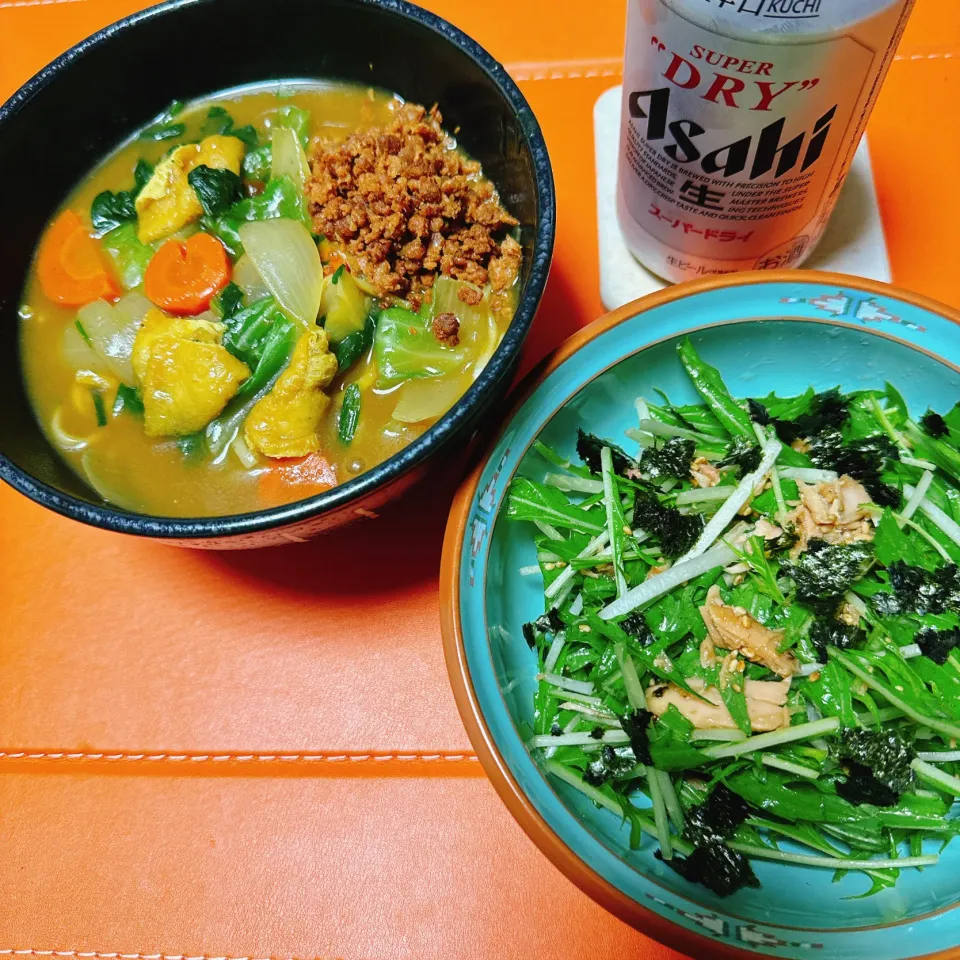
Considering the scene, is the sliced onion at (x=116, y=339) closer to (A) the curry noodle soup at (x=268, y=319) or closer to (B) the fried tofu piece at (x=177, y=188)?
(A) the curry noodle soup at (x=268, y=319)

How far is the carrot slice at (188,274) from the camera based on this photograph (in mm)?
1405

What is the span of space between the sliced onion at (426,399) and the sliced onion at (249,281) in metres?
0.32

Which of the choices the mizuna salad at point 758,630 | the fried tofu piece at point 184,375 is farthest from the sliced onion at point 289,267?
the mizuna salad at point 758,630

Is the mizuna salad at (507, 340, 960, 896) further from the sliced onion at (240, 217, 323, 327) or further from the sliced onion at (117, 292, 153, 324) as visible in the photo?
the sliced onion at (117, 292, 153, 324)

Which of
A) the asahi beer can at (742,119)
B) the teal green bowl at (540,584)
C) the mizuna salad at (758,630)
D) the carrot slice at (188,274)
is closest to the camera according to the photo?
the asahi beer can at (742,119)

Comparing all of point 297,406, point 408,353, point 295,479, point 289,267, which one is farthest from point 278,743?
point 289,267

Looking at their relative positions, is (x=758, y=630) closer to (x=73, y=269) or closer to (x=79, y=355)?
(x=79, y=355)

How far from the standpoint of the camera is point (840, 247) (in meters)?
1.54

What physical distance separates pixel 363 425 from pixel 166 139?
78 cm

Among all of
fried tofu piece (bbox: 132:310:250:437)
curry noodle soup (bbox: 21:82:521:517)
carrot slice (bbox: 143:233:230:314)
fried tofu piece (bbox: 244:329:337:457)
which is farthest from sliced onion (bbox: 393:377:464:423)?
carrot slice (bbox: 143:233:230:314)

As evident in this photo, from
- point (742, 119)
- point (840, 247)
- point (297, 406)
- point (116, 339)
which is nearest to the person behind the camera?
point (742, 119)

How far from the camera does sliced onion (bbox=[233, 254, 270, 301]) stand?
141 centimetres

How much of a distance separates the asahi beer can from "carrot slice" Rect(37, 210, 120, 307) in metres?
0.99

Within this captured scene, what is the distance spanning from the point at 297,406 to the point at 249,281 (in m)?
0.29
